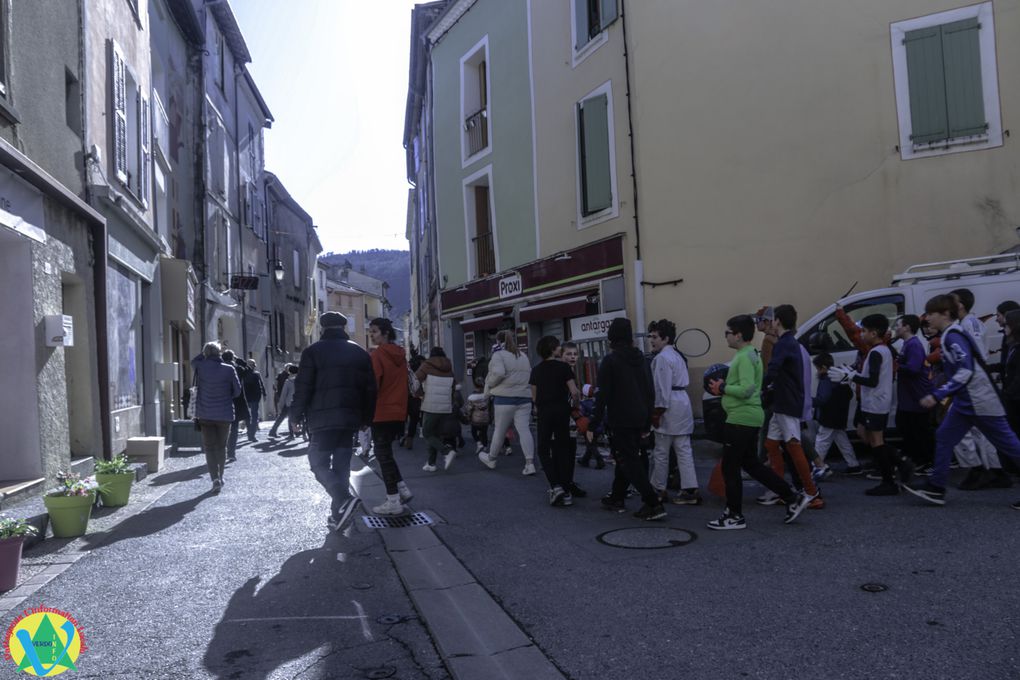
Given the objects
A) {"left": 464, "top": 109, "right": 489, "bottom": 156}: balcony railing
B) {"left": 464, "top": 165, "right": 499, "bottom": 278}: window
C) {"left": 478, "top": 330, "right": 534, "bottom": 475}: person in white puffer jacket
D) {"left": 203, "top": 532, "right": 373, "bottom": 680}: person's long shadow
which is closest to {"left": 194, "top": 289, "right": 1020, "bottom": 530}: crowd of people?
{"left": 478, "top": 330, "right": 534, "bottom": 475}: person in white puffer jacket

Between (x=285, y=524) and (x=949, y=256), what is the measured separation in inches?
398

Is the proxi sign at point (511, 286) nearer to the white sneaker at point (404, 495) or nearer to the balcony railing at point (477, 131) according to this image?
the balcony railing at point (477, 131)

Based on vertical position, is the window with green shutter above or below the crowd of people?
above

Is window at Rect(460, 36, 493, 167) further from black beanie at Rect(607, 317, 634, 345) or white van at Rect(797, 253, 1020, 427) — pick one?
black beanie at Rect(607, 317, 634, 345)

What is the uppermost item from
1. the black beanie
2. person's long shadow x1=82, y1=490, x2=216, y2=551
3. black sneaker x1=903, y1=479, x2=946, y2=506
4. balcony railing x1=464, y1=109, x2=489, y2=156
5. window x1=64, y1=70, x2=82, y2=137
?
balcony railing x1=464, y1=109, x2=489, y2=156

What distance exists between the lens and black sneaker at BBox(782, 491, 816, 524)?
19.9 feet

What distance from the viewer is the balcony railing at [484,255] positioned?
779 inches

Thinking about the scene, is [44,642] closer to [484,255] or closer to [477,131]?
[484,255]

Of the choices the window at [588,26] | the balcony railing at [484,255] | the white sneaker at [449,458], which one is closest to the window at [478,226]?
the balcony railing at [484,255]

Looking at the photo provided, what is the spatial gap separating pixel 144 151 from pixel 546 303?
304 inches

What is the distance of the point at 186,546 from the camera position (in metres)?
6.34

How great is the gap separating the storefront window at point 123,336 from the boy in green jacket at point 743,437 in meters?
8.15

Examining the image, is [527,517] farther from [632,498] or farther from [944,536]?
[944,536]

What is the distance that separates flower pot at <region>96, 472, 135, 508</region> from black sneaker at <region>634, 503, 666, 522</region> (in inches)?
200
